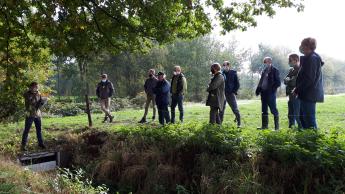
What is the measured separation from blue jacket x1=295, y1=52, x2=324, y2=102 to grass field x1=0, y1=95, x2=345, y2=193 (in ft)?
2.39

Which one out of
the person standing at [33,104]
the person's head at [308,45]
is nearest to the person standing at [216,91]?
the person's head at [308,45]

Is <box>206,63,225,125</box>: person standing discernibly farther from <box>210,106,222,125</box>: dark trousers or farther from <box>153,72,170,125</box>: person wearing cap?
<box>153,72,170,125</box>: person wearing cap

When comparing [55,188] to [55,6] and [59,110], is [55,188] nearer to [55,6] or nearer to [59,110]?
[55,6]

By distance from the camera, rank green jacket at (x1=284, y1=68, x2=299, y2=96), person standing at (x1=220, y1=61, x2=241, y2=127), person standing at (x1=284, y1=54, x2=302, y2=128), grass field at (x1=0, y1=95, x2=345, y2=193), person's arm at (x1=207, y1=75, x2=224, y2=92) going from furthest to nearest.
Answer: person standing at (x1=220, y1=61, x2=241, y2=127)
person's arm at (x1=207, y1=75, x2=224, y2=92)
green jacket at (x1=284, y1=68, x2=299, y2=96)
person standing at (x1=284, y1=54, x2=302, y2=128)
grass field at (x1=0, y1=95, x2=345, y2=193)

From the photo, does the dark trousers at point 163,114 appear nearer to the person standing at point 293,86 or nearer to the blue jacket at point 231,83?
the blue jacket at point 231,83

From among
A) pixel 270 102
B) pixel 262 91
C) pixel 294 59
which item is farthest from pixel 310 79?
pixel 262 91

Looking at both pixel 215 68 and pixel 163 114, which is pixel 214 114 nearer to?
pixel 215 68

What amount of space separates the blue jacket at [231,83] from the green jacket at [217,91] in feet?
4.54

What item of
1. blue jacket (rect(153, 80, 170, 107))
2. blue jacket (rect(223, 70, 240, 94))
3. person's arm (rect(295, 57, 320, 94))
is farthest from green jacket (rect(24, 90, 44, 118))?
person's arm (rect(295, 57, 320, 94))

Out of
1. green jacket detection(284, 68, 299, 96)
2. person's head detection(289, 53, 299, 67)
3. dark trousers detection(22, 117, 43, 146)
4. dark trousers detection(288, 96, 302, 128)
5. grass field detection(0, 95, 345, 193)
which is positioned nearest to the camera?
grass field detection(0, 95, 345, 193)

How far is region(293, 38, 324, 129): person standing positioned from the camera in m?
8.19

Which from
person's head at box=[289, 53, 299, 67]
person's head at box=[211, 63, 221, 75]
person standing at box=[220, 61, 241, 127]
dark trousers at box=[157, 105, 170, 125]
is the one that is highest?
person's head at box=[289, 53, 299, 67]

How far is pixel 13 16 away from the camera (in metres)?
9.93

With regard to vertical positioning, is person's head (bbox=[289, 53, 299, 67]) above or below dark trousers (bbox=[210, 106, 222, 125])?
above
